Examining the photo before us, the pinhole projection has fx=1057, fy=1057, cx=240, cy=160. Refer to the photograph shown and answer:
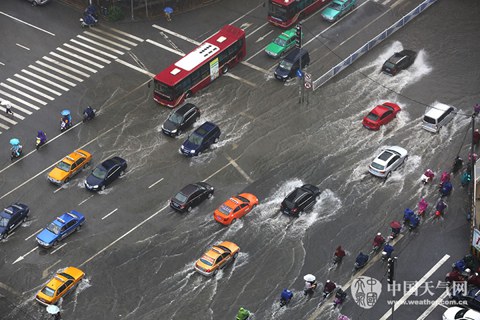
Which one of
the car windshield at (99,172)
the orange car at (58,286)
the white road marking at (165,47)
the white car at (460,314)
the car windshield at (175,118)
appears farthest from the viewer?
the white road marking at (165,47)

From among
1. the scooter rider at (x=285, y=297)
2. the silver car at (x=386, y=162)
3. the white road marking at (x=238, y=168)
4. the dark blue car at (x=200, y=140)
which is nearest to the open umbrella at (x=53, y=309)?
the scooter rider at (x=285, y=297)

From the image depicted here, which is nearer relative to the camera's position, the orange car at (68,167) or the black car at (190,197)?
the black car at (190,197)

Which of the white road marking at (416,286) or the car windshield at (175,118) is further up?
the car windshield at (175,118)

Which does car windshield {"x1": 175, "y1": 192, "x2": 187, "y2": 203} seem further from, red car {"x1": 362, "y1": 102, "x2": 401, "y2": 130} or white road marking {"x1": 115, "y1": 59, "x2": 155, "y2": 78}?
white road marking {"x1": 115, "y1": 59, "x2": 155, "y2": 78}

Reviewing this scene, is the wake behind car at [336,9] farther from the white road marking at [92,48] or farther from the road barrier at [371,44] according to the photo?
the white road marking at [92,48]

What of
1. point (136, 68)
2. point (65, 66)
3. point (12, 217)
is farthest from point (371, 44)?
point (12, 217)

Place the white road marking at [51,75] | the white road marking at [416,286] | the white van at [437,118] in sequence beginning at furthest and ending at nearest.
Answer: the white road marking at [51,75] → the white van at [437,118] → the white road marking at [416,286]
